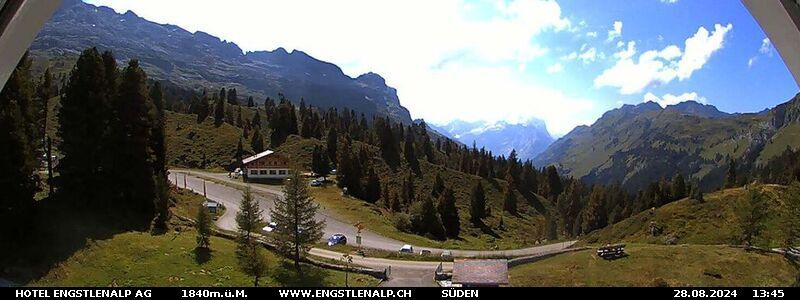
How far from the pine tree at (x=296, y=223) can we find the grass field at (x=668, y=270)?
1296 centimetres

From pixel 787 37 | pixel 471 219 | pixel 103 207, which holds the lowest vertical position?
pixel 471 219

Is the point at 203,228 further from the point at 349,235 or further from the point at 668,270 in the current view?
the point at 668,270

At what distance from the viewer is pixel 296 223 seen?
34.7 meters

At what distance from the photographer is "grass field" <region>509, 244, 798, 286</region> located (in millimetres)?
33094

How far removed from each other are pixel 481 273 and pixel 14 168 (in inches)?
977

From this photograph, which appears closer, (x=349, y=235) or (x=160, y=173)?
(x=160, y=173)

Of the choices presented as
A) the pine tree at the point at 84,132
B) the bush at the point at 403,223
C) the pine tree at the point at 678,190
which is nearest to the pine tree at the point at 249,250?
the pine tree at the point at 84,132

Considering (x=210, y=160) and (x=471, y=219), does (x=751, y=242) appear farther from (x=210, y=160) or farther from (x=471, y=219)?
(x=210, y=160)

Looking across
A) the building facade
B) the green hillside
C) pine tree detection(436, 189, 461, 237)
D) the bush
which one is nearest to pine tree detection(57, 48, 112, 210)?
the green hillside

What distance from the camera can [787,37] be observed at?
88.0 inches

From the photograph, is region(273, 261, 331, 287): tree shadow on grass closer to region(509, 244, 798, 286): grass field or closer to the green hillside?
region(509, 244, 798, 286): grass field

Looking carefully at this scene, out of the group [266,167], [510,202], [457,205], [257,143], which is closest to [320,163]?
[266,167]
